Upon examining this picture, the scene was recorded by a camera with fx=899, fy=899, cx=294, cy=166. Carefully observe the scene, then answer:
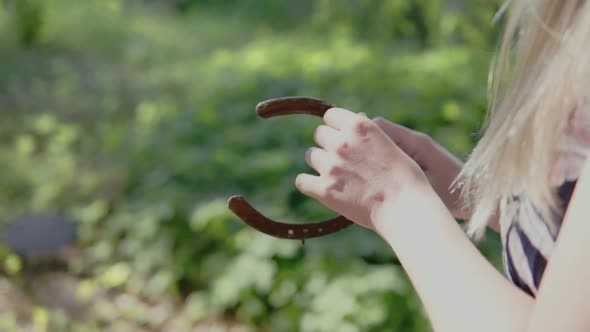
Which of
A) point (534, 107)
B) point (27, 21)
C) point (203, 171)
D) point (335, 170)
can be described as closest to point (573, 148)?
point (534, 107)

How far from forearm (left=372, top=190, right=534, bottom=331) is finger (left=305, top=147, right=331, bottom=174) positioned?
10cm

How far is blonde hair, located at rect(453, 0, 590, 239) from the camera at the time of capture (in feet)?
3.09

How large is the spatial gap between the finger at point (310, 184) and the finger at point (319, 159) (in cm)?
1

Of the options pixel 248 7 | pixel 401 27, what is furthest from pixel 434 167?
pixel 248 7

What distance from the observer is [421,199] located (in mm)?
1024


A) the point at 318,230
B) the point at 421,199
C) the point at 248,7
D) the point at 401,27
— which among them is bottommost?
the point at 248,7

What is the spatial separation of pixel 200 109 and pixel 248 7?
585 cm

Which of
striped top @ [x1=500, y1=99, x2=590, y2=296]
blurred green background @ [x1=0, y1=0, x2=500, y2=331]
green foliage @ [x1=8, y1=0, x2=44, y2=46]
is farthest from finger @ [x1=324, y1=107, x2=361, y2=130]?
green foliage @ [x1=8, y1=0, x2=44, y2=46]

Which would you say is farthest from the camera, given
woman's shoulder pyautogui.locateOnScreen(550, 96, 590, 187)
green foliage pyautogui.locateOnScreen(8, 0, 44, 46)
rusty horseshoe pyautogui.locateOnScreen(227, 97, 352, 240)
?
green foliage pyautogui.locateOnScreen(8, 0, 44, 46)

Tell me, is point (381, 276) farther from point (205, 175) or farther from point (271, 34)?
point (271, 34)

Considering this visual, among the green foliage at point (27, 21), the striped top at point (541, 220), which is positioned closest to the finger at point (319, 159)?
the striped top at point (541, 220)

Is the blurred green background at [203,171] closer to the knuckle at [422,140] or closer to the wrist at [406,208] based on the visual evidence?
the knuckle at [422,140]

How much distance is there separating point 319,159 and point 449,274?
23cm

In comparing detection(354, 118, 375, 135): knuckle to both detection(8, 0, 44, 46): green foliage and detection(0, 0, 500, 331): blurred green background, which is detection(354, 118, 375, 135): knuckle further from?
detection(8, 0, 44, 46): green foliage
